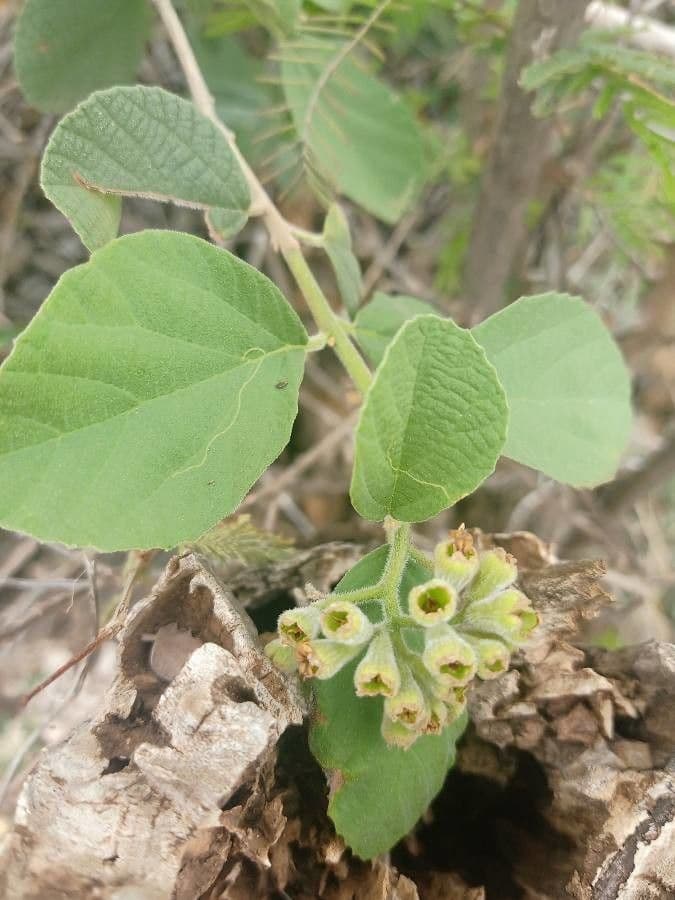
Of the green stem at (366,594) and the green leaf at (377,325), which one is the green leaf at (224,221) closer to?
the green leaf at (377,325)

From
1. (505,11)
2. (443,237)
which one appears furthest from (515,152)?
(443,237)

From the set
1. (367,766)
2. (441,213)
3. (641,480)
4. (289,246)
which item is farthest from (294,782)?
(441,213)

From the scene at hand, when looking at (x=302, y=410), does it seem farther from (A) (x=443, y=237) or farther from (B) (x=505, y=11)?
(B) (x=505, y=11)

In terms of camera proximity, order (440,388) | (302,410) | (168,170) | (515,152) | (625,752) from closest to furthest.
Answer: (440,388), (625,752), (168,170), (515,152), (302,410)

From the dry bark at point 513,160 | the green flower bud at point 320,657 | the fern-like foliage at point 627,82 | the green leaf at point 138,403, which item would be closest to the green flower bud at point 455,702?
the green flower bud at point 320,657

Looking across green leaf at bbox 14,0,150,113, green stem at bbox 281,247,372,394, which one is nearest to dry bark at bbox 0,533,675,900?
green stem at bbox 281,247,372,394

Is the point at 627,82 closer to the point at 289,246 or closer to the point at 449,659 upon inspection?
the point at 289,246

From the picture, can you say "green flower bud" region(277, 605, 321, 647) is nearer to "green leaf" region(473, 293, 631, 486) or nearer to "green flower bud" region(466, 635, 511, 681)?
"green flower bud" region(466, 635, 511, 681)
